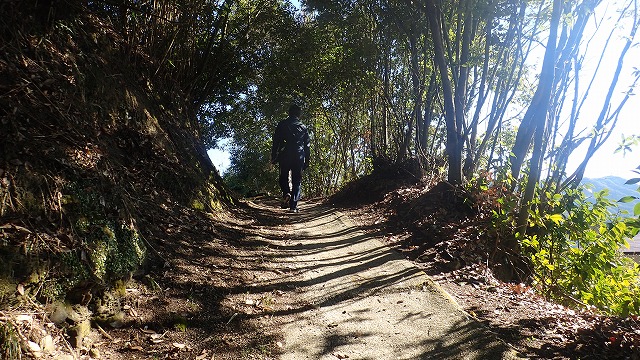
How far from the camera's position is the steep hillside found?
7.07 ft

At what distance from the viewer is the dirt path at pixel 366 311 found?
2660 mm

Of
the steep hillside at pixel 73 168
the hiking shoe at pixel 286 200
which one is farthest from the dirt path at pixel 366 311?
the hiking shoe at pixel 286 200

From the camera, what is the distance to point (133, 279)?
9.46 feet

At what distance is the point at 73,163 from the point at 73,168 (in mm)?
55

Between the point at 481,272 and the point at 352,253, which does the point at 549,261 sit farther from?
the point at 352,253

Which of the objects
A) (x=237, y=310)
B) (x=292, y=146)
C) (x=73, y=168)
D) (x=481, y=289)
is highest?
(x=292, y=146)

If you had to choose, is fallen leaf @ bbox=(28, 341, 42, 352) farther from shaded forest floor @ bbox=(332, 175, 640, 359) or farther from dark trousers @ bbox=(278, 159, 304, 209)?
dark trousers @ bbox=(278, 159, 304, 209)

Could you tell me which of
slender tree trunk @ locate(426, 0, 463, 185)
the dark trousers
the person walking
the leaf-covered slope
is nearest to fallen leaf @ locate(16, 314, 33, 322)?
the leaf-covered slope

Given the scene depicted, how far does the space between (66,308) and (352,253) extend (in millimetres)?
3563

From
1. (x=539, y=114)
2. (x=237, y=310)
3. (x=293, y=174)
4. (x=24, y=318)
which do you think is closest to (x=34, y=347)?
(x=24, y=318)

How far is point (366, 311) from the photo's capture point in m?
3.32

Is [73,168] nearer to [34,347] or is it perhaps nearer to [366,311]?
[34,347]

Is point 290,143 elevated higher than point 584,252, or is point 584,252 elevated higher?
point 290,143

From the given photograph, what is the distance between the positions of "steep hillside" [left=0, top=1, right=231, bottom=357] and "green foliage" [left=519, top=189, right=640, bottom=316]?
13.7 feet
